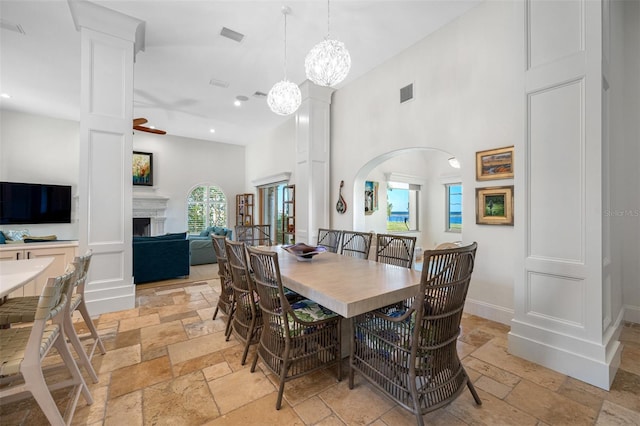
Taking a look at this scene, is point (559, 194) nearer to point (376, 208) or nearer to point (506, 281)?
point (506, 281)

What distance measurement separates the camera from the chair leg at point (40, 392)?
1294mm

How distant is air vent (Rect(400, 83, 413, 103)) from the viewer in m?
3.77

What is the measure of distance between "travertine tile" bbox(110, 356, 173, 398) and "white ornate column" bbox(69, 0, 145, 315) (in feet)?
5.04

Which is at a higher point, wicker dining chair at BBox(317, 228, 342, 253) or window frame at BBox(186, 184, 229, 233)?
window frame at BBox(186, 184, 229, 233)

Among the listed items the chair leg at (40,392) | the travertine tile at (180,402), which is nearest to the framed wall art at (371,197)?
the travertine tile at (180,402)

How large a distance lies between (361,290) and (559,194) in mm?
1740

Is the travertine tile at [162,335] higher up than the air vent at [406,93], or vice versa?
the air vent at [406,93]

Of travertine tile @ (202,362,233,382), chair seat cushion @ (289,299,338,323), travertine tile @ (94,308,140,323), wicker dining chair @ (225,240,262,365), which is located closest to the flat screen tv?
travertine tile @ (94,308,140,323)

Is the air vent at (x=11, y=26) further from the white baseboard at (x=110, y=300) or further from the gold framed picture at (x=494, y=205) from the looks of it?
the gold framed picture at (x=494, y=205)

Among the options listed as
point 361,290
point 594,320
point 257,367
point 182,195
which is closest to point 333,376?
point 257,367

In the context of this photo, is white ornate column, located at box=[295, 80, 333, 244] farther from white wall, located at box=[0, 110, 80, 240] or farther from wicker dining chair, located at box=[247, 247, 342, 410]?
white wall, located at box=[0, 110, 80, 240]

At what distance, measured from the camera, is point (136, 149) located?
774 centimetres

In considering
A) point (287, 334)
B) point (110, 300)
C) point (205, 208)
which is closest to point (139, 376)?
point (287, 334)

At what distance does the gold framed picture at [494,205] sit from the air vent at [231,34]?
360cm
